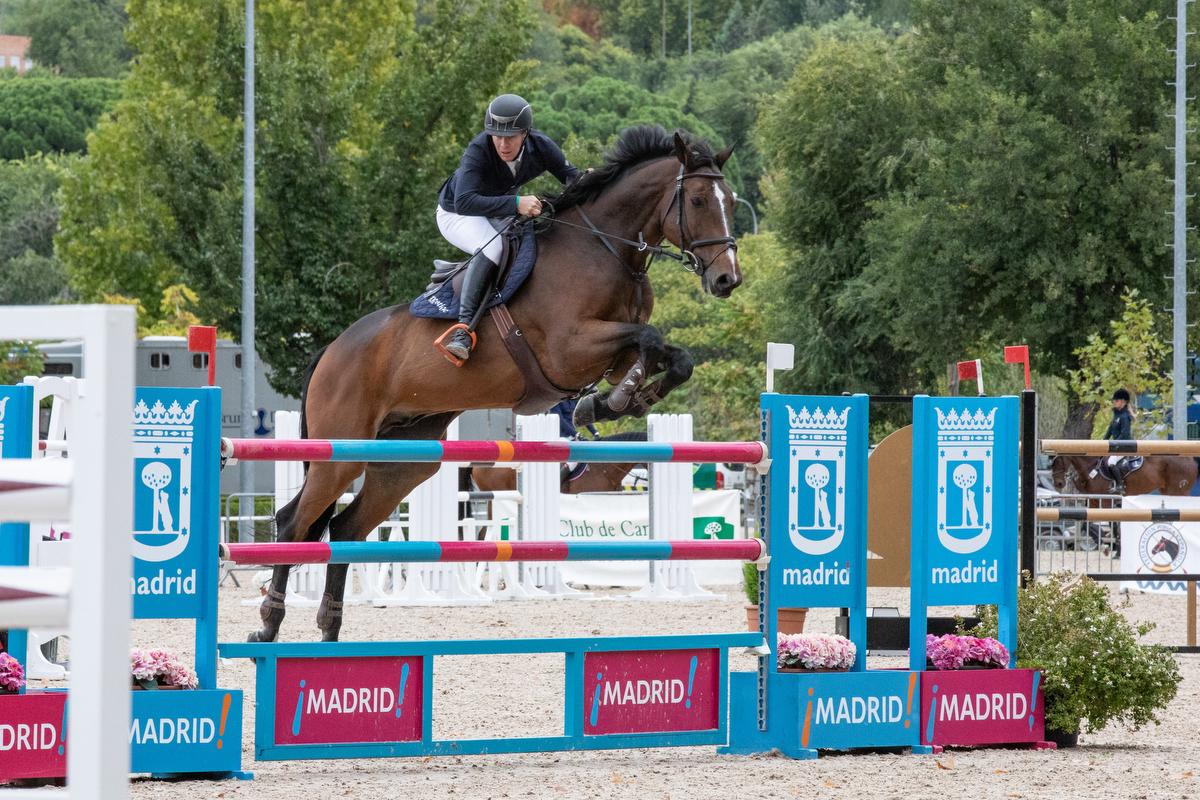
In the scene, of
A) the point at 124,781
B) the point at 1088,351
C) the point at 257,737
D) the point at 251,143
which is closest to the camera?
the point at 124,781

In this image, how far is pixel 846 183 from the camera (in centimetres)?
2852

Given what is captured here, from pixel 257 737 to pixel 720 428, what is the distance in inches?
1268

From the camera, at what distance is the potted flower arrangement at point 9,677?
455cm

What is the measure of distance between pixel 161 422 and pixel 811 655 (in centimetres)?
230

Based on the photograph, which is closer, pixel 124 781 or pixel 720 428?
pixel 124 781

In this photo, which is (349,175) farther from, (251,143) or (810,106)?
(810,106)

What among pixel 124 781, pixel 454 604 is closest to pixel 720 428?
pixel 454 604

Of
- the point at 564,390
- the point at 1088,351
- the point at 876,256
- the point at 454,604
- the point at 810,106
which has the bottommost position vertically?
the point at 454,604

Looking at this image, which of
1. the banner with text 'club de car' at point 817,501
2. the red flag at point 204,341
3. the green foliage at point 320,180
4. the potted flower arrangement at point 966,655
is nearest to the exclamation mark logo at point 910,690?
the potted flower arrangement at point 966,655

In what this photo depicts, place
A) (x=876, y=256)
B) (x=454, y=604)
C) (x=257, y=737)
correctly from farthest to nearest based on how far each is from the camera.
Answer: (x=876, y=256)
(x=454, y=604)
(x=257, y=737)

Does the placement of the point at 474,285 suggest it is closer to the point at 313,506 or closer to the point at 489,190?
the point at 489,190

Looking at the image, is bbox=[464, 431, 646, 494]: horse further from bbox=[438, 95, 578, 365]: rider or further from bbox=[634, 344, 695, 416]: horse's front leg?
bbox=[634, 344, 695, 416]: horse's front leg

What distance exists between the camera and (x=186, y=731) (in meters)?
4.62

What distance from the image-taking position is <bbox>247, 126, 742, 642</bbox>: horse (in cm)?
552
